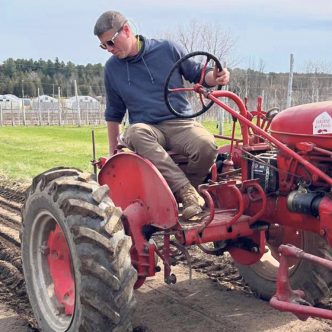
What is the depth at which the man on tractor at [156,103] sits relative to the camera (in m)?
3.81

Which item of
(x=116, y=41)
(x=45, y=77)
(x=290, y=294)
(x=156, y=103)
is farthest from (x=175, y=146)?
(x=45, y=77)

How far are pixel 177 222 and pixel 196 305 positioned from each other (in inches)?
40.5

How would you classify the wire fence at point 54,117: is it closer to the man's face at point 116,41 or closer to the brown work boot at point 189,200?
the man's face at point 116,41

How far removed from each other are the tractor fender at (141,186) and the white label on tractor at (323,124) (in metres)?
0.98

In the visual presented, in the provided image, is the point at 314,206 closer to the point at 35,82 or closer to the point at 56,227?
the point at 56,227

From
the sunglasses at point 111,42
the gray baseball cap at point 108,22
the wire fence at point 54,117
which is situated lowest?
the wire fence at point 54,117

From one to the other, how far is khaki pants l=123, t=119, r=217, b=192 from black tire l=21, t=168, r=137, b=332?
48cm

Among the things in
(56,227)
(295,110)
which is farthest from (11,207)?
(295,110)

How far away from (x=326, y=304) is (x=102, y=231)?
1.97 m

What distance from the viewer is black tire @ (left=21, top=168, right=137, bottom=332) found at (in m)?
3.11

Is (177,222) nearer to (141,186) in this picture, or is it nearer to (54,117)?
(141,186)

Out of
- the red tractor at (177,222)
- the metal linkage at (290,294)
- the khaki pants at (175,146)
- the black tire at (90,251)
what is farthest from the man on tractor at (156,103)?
the metal linkage at (290,294)

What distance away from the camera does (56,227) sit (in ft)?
12.5

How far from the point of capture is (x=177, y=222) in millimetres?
3588
